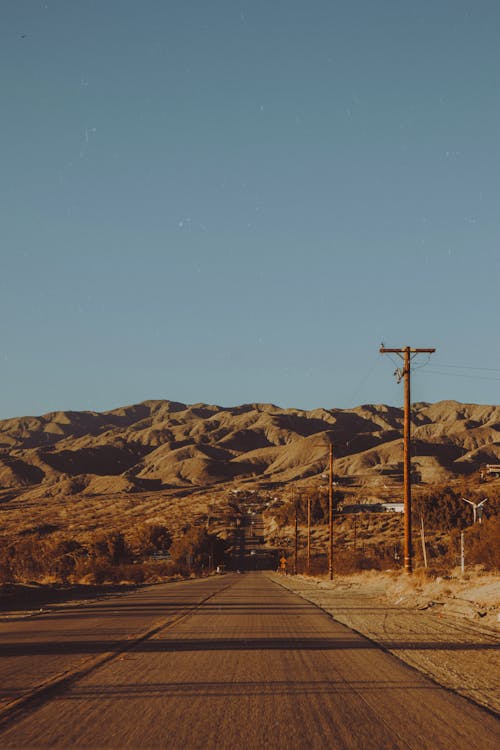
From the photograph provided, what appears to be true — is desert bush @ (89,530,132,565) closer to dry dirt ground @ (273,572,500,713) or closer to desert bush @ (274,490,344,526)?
desert bush @ (274,490,344,526)

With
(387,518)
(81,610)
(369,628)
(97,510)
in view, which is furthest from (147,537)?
(369,628)

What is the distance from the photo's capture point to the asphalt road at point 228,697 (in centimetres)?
618

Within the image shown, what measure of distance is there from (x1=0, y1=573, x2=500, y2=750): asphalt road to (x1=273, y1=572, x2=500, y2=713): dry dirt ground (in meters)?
0.52

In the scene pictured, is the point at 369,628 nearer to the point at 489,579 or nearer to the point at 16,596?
the point at 489,579

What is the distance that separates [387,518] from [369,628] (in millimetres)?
92896

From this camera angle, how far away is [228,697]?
7879mm

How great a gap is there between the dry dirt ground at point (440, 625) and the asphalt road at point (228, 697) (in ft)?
1.69

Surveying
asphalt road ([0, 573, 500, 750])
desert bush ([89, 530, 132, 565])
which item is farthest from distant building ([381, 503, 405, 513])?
asphalt road ([0, 573, 500, 750])

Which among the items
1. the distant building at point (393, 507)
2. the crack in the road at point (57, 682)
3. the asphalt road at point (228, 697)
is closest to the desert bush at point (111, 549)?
the distant building at point (393, 507)

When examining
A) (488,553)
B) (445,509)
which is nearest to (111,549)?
(445,509)

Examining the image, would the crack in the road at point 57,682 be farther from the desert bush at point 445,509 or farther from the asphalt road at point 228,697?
the desert bush at point 445,509

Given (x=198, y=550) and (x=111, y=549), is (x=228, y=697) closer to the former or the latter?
(x=111, y=549)

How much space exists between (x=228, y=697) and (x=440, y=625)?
10293 millimetres

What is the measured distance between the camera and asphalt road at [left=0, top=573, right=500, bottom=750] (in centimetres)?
618
